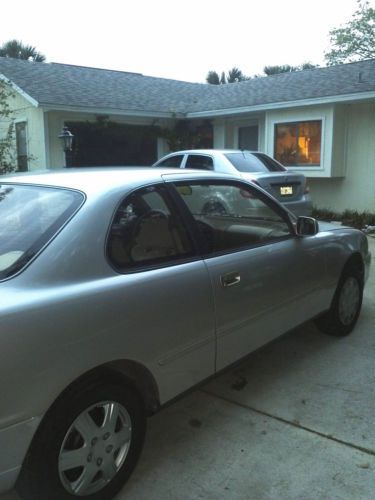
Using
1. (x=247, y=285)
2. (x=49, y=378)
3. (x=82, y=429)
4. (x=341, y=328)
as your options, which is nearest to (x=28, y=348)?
(x=49, y=378)

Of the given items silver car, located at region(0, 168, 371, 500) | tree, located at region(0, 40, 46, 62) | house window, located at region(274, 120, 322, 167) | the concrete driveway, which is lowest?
the concrete driveway

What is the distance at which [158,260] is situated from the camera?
104 inches

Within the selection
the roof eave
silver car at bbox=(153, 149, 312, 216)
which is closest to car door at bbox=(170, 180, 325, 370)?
silver car at bbox=(153, 149, 312, 216)

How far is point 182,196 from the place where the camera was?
296cm

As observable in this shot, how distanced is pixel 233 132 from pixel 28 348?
1381 centimetres

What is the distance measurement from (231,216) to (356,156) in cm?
907

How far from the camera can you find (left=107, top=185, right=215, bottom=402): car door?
95.0 inches

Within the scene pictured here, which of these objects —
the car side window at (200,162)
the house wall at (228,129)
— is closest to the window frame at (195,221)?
the car side window at (200,162)

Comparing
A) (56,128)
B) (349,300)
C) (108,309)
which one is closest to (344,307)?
(349,300)

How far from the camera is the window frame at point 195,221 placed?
2898 mm

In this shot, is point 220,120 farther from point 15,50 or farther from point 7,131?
point 15,50

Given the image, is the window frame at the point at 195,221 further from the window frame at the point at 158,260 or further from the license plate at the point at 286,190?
the license plate at the point at 286,190

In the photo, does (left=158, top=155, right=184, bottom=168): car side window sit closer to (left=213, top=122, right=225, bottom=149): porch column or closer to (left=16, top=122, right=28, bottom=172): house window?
(left=213, top=122, right=225, bottom=149): porch column

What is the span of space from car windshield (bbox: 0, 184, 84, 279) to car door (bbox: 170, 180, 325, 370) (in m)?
0.77
